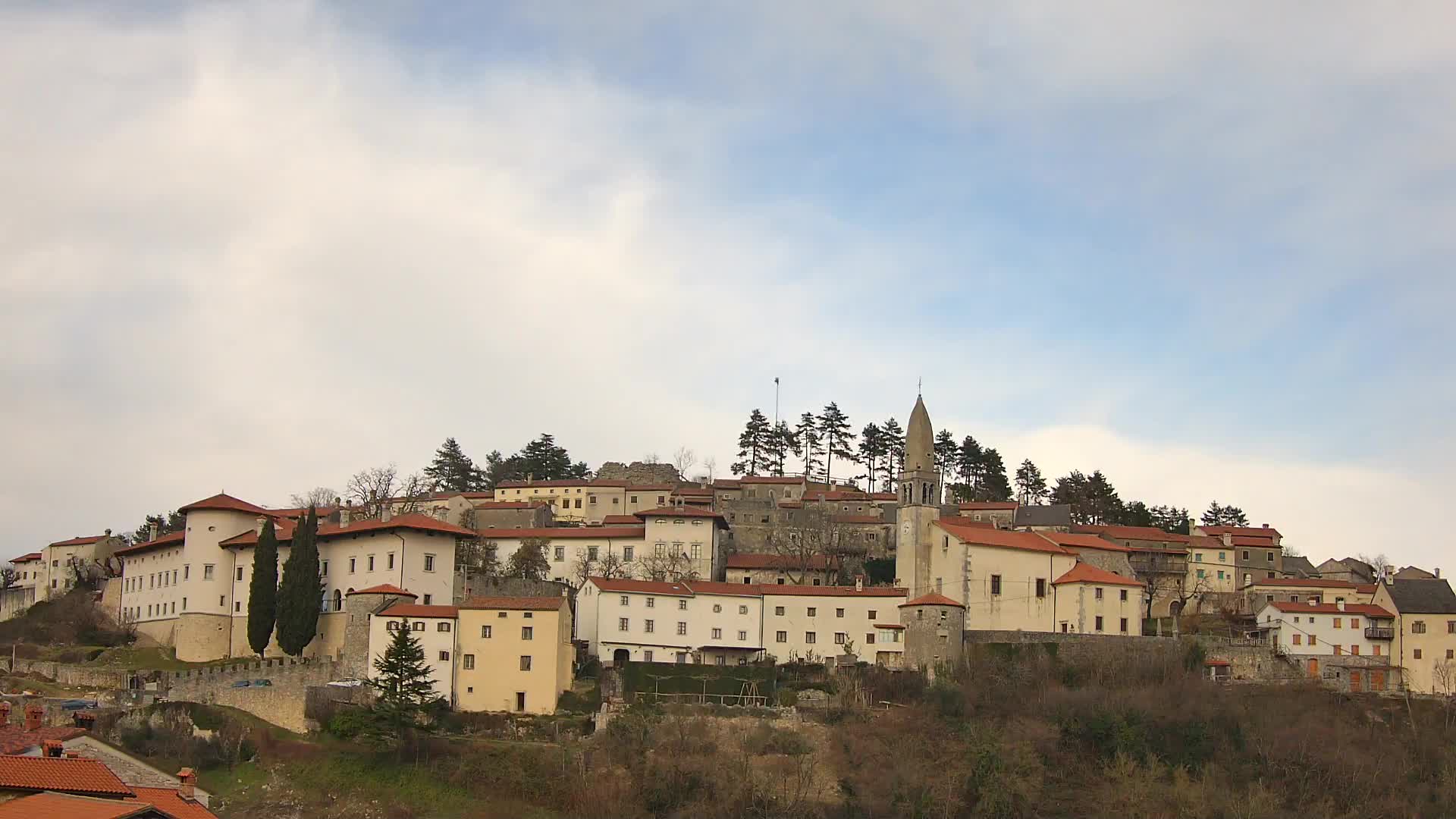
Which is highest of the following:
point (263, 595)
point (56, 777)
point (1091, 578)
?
point (1091, 578)

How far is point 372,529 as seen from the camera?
66.7m

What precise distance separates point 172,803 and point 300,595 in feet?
106

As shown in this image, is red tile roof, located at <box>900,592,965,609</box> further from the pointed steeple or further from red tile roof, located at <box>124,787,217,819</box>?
red tile roof, located at <box>124,787,217,819</box>

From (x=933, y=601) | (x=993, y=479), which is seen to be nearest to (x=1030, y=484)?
(x=993, y=479)

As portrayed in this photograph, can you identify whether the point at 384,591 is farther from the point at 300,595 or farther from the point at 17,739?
the point at 17,739

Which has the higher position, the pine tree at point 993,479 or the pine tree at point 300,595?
the pine tree at point 993,479

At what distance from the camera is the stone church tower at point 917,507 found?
70062 millimetres

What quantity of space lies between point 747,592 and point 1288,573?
41159 millimetres

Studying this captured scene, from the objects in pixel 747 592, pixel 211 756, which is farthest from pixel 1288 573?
pixel 211 756

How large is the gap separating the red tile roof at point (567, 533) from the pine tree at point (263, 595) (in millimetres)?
16467

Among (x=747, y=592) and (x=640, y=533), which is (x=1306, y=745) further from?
(x=640, y=533)

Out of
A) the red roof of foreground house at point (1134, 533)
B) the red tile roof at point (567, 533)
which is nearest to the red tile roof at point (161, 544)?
the red tile roof at point (567, 533)

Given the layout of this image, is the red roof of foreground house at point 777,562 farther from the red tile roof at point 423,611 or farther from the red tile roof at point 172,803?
the red tile roof at point 172,803

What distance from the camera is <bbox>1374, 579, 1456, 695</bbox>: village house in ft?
218
